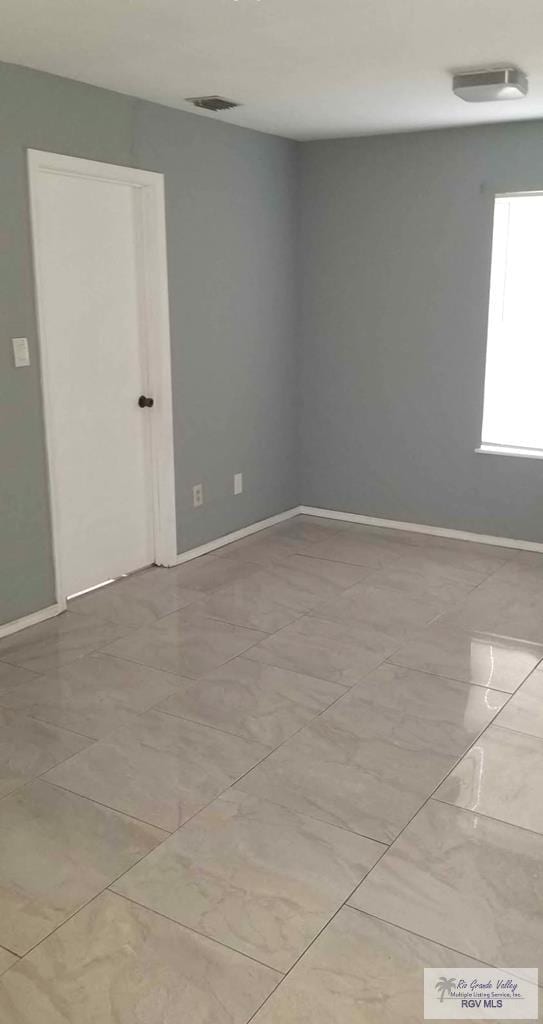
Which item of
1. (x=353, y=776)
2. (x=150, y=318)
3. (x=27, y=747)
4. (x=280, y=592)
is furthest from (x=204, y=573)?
(x=353, y=776)

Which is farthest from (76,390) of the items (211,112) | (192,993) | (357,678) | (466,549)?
(192,993)

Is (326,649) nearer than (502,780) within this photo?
No

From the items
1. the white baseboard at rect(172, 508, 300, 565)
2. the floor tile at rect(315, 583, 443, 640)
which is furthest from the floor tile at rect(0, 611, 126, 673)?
the floor tile at rect(315, 583, 443, 640)

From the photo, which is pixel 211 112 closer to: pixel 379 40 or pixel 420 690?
pixel 379 40

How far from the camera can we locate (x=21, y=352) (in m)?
3.64

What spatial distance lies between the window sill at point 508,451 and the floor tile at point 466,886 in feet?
9.15

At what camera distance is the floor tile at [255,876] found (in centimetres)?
208

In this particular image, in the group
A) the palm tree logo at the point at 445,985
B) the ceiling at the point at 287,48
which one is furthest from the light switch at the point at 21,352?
the palm tree logo at the point at 445,985

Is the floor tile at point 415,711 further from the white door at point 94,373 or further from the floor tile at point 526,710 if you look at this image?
the white door at point 94,373

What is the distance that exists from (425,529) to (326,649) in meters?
1.87

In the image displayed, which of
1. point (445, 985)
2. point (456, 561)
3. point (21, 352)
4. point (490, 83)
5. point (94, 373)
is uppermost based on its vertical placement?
point (490, 83)

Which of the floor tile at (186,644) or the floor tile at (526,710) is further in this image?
the floor tile at (186,644)

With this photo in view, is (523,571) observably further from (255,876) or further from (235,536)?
(255,876)

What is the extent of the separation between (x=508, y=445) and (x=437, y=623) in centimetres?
153
